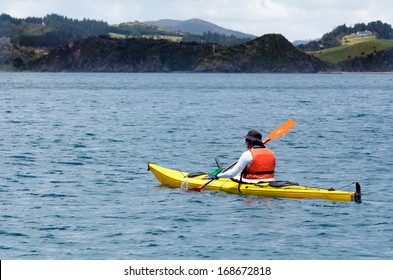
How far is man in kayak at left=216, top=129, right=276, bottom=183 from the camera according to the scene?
24328 mm

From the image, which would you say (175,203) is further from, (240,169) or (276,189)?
(276,189)

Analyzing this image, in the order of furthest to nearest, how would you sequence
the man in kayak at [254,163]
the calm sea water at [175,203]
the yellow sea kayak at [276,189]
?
the man in kayak at [254,163] → the yellow sea kayak at [276,189] → the calm sea water at [175,203]

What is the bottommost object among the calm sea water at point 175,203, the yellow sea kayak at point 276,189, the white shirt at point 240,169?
the calm sea water at point 175,203

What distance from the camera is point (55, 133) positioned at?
182 feet

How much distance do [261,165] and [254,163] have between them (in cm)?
22

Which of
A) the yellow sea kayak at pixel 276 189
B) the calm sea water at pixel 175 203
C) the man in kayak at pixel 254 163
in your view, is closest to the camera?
the calm sea water at pixel 175 203

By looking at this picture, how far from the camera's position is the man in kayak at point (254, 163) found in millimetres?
24328

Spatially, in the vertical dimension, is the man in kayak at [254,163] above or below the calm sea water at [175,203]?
above

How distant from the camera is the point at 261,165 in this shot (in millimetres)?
24594

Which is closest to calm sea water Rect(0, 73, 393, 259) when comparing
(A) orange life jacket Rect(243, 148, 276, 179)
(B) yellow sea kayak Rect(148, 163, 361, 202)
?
(B) yellow sea kayak Rect(148, 163, 361, 202)

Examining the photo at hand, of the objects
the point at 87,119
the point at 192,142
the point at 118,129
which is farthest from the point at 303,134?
the point at 87,119

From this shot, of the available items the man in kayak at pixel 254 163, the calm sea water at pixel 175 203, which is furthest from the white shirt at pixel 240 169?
the calm sea water at pixel 175 203

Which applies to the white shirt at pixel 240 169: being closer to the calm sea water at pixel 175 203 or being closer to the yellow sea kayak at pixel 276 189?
the yellow sea kayak at pixel 276 189
